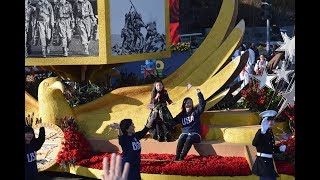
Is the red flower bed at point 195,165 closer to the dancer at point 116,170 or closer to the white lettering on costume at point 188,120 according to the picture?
the white lettering on costume at point 188,120

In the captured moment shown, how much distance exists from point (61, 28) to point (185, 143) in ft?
10.3

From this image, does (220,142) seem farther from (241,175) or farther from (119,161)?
(119,161)

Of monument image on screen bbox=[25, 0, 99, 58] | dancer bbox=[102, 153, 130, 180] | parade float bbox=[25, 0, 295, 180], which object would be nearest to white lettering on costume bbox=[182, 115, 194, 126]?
parade float bbox=[25, 0, 295, 180]

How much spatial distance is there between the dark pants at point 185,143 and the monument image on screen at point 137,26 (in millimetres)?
2119

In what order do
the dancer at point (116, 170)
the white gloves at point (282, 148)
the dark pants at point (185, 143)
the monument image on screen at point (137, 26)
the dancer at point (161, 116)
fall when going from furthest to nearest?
the monument image on screen at point (137, 26) → the dancer at point (161, 116) → the dark pants at point (185, 143) → the white gloves at point (282, 148) → the dancer at point (116, 170)

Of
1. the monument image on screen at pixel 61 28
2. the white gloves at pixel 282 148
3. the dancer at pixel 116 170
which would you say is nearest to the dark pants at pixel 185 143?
the white gloves at pixel 282 148

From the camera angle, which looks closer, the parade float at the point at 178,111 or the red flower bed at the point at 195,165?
the red flower bed at the point at 195,165

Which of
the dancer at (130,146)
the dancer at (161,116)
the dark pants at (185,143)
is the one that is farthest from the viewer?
the dancer at (161,116)

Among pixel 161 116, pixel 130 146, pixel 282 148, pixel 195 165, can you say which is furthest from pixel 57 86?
pixel 282 148

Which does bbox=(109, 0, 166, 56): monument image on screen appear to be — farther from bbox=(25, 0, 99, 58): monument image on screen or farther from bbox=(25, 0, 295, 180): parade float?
bbox=(25, 0, 99, 58): monument image on screen

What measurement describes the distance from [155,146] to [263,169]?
6.61 ft

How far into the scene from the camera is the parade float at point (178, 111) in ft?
28.0

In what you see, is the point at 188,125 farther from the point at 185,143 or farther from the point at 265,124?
the point at 265,124
